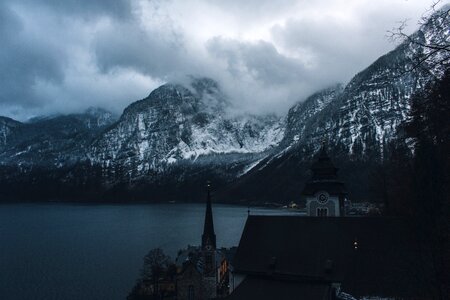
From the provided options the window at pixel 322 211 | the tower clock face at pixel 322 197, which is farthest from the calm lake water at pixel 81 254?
the tower clock face at pixel 322 197

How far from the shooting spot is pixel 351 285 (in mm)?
34250

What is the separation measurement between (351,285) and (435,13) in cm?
2887

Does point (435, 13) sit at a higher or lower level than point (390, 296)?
Result: higher

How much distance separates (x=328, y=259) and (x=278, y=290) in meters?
5.02

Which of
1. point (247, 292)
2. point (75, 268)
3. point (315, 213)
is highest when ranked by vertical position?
point (315, 213)

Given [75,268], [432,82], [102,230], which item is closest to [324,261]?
[432,82]

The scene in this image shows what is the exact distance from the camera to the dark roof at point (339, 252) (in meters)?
33.2

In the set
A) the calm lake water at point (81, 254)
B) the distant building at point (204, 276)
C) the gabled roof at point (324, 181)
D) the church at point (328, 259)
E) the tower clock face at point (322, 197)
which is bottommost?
the calm lake water at point (81, 254)

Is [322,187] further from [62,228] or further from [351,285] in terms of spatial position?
[62,228]

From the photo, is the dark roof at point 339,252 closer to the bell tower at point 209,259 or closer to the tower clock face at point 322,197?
the bell tower at point 209,259

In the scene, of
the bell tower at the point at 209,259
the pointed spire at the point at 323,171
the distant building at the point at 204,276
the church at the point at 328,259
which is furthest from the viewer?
the pointed spire at the point at 323,171

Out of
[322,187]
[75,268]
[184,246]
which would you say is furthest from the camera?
[184,246]

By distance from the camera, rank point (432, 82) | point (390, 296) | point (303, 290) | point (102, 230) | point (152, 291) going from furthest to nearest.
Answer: point (102, 230) < point (152, 291) < point (303, 290) < point (390, 296) < point (432, 82)

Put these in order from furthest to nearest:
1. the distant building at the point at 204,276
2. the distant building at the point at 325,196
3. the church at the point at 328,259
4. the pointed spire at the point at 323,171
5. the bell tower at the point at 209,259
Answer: the pointed spire at the point at 323,171 → the distant building at the point at 204,276 → the distant building at the point at 325,196 → the bell tower at the point at 209,259 → the church at the point at 328,259
